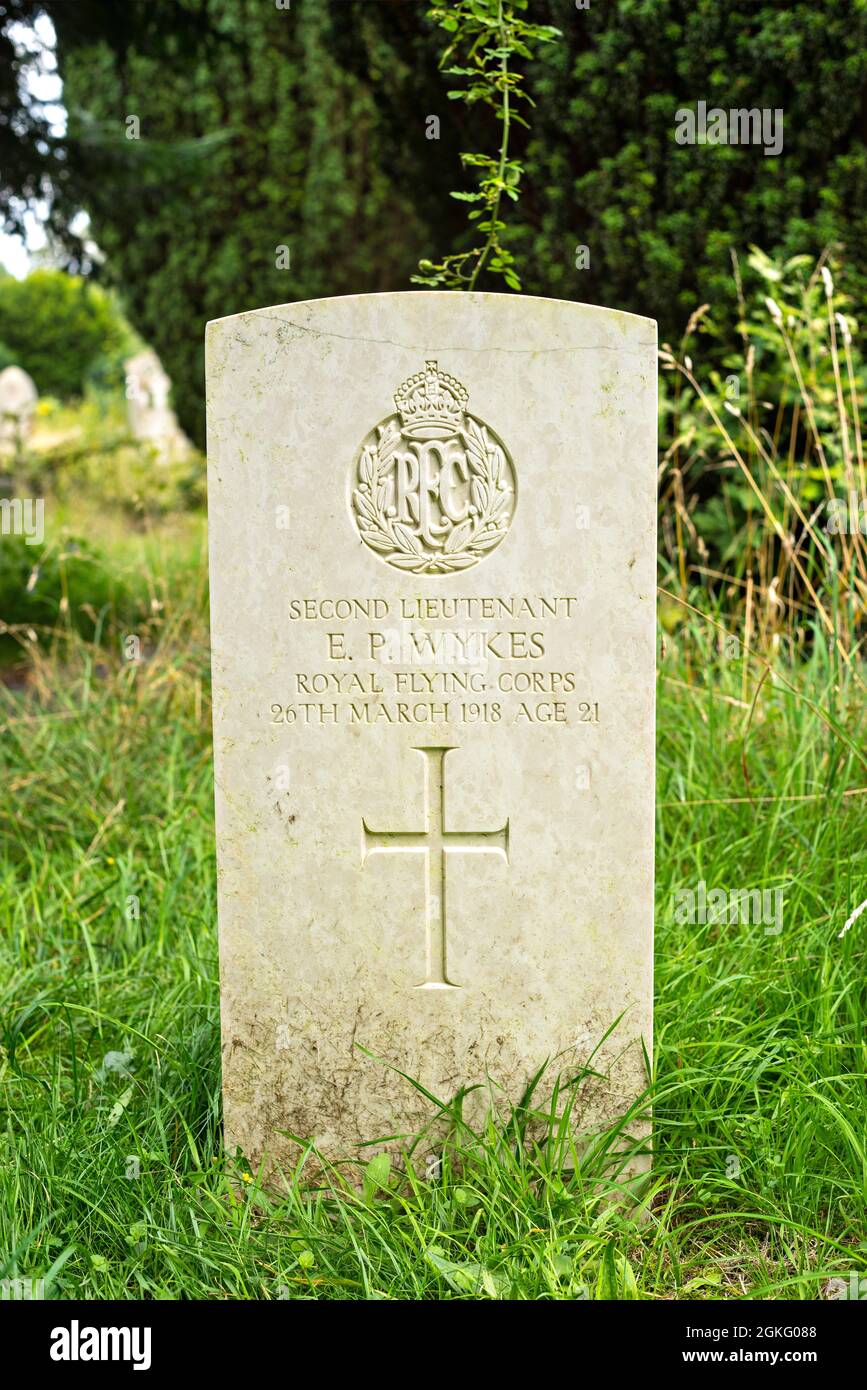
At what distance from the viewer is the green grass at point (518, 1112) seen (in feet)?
6.35

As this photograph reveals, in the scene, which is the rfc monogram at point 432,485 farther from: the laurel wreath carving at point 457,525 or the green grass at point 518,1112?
the green grass at point 518,1112

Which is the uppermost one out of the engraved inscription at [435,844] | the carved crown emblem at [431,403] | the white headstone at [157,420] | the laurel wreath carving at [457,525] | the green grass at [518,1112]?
the white headstone at [157,420]

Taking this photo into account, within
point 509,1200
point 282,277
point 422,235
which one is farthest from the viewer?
point 282,277

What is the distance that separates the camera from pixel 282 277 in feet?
25.6

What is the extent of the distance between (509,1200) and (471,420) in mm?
1358

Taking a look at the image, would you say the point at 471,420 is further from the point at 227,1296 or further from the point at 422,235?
the point at 422,235

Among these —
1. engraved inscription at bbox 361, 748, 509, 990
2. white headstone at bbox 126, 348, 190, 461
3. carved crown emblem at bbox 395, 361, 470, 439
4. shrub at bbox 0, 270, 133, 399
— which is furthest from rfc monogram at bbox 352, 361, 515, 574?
shrub at bbox 0, 270, 133, 399

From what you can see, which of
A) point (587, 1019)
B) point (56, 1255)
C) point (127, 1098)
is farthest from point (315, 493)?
point (56, 1255)

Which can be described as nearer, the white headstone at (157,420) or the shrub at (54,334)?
the white headstone at (157,420)

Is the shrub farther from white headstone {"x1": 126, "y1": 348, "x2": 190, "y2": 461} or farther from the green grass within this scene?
the green grass

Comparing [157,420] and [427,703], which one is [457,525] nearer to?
[427,703]

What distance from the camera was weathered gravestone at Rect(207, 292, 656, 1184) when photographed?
204cm

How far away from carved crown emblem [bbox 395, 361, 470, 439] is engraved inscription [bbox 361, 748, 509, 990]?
0.57 m

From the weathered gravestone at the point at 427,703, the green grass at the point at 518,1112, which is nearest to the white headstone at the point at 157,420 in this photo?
the green grass at the point at 518,1112
